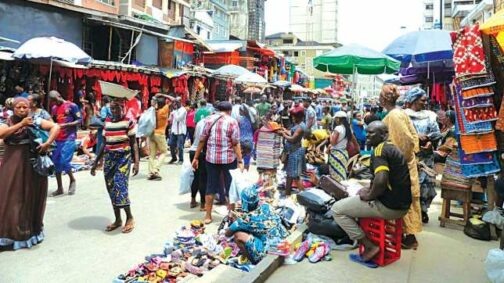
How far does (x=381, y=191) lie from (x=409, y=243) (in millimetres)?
1347

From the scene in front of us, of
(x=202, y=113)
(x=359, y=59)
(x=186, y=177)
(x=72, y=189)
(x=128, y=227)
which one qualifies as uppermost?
(x=359, y=59)

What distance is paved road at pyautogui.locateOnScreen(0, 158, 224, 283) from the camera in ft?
14.3

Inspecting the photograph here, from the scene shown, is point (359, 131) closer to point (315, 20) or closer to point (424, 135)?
point (424, 135)

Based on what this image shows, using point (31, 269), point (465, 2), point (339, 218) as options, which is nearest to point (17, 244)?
point (31, 269)

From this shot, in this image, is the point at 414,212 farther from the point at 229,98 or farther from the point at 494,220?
the point at 229,98

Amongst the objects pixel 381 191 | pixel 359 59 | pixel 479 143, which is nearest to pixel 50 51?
pixel 359 59

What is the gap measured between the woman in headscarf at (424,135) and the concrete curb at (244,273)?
252cm

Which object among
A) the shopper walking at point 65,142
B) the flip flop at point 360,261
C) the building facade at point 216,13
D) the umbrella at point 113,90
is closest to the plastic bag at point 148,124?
the shopper walking at point 65,142

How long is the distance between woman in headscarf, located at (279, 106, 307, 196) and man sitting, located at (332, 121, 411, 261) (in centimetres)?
266

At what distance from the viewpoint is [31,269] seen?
439cm

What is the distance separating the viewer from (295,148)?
7.13 metres

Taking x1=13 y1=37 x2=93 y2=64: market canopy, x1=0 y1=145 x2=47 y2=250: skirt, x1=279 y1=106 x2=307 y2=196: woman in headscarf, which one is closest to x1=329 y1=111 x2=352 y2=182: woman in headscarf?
x1=279 y1=106 x2=307 y2=196: woman in headscarf

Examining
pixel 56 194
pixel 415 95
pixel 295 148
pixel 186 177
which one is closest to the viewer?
pixel 415 95

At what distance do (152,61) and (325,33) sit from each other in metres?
67.6
